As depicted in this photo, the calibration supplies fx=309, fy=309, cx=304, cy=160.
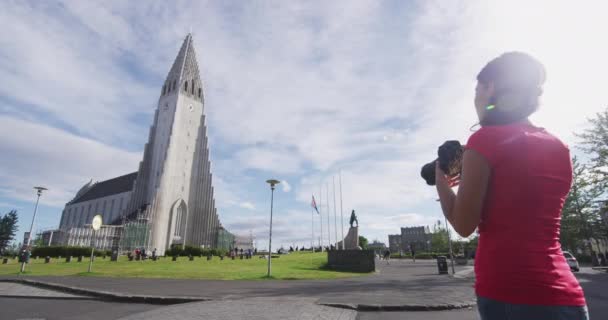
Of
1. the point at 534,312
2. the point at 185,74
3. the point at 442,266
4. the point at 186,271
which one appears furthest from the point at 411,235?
the point at 534,312

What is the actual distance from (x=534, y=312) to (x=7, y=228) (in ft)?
381

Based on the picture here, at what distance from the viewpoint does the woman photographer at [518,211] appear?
138cm

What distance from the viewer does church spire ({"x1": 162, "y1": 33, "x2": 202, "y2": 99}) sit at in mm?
89000

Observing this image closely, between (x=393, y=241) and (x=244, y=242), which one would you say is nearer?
(x=244, y=242)

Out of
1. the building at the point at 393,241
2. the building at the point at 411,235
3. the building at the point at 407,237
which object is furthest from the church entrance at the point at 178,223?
the building at the point at 393,241

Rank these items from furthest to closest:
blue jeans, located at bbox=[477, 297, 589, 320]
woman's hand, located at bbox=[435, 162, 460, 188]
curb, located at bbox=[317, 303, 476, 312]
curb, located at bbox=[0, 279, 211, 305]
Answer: curb, located at bbox=[0, 279, 211, 305]
curb, located at bbox=[317, 303, 476, 312]
woman's hand, located at bbox=[435, 162, 460, 188]
blue jeans, located at bbox=[477, 297, 589, 320]

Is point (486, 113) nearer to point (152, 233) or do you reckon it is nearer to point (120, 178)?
point (152, 233)

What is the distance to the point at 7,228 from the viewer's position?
83062mm

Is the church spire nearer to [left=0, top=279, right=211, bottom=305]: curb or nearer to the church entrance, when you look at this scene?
the church entrance

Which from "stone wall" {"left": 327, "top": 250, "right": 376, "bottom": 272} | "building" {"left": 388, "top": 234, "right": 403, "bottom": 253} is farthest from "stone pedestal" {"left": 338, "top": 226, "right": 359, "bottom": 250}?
"building" {"left": 388, "top": 234, "right": 403, "bottom": 253}

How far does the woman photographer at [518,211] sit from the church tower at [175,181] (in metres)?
82.1

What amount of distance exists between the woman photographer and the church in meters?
78.7

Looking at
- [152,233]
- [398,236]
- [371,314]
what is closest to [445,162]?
[371,314]

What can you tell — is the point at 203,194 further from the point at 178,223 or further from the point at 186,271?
the point at 186,271
